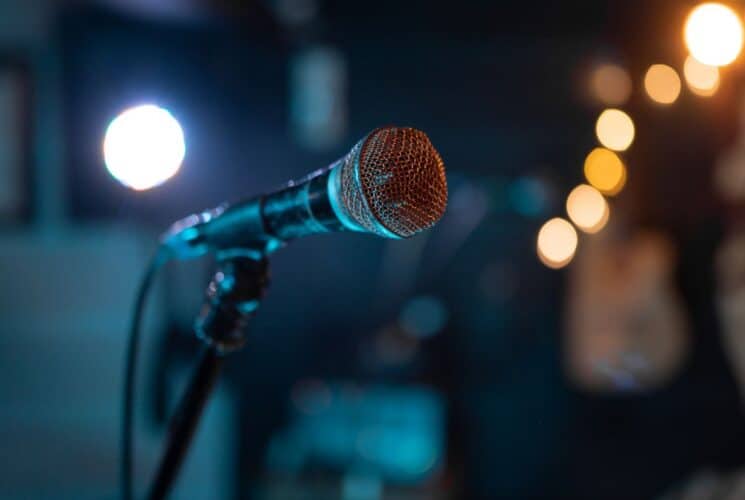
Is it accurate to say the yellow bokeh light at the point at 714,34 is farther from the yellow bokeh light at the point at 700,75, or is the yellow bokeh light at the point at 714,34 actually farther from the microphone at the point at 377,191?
the microphone at the point at 377,191

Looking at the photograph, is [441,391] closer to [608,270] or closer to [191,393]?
[608,270]

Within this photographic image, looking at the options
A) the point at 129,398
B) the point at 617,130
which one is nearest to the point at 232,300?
the point at 129,398

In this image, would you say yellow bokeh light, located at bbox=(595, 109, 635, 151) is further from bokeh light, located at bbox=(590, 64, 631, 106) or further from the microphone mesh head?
the microphone mesh head

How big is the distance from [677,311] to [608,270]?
1.33 feet

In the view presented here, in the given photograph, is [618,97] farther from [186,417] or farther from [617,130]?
[186,417]

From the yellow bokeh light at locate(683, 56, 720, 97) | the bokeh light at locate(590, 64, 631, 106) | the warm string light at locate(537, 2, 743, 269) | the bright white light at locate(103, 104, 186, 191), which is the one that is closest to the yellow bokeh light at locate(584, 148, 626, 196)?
the warm string light at locate(537, 2, 743, 269)

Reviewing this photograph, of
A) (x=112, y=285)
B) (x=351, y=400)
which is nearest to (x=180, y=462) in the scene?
(x=112, y=285)

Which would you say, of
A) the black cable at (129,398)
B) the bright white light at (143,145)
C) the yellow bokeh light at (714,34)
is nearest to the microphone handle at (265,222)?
the black cable at (129,398)

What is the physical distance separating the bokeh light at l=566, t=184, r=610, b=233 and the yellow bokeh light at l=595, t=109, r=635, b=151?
0.24 m

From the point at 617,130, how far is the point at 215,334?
2.75 meters

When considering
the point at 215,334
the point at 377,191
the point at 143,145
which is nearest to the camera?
the point at 377,191

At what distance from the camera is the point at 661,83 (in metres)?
2.96

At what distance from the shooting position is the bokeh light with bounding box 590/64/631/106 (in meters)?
3.19

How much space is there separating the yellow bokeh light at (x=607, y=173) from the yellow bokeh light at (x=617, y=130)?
5cm
